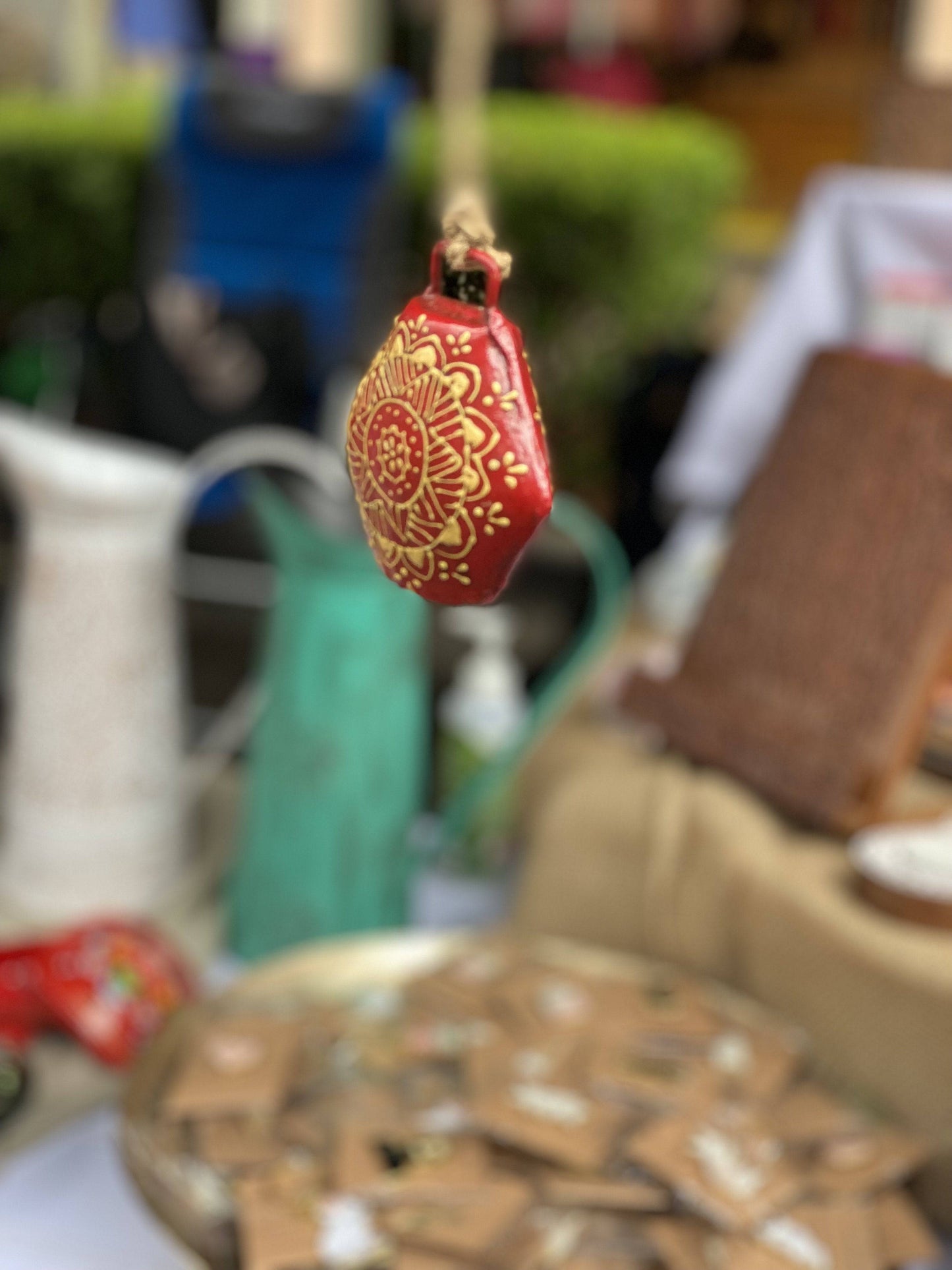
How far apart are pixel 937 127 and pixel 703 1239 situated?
85cm

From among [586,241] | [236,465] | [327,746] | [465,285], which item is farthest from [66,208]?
[465,285]

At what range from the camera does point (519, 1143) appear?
1.76 ft

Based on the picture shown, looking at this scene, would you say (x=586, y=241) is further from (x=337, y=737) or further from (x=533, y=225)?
(x=337, y=737)

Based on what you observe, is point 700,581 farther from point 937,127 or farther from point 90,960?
point 90,960

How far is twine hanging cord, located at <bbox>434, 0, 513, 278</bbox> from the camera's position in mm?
310

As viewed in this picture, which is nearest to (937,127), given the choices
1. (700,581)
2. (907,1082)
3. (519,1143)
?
(700,581)

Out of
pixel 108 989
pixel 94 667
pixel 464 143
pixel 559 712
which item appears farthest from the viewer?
pixel 559 712

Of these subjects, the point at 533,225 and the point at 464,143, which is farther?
the point at 533,225

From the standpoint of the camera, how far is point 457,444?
32 centimetres

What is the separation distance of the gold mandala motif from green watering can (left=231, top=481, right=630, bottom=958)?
1.28ft

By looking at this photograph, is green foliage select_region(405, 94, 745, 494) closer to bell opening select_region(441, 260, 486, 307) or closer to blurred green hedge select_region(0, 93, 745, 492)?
blurred green hedge select_region(0, 93, 745, 492)

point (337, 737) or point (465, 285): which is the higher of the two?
A: point (465, 285)

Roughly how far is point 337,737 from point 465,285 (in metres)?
0.46

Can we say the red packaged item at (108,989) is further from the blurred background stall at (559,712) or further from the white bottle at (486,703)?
the white bottle at (486,703)
